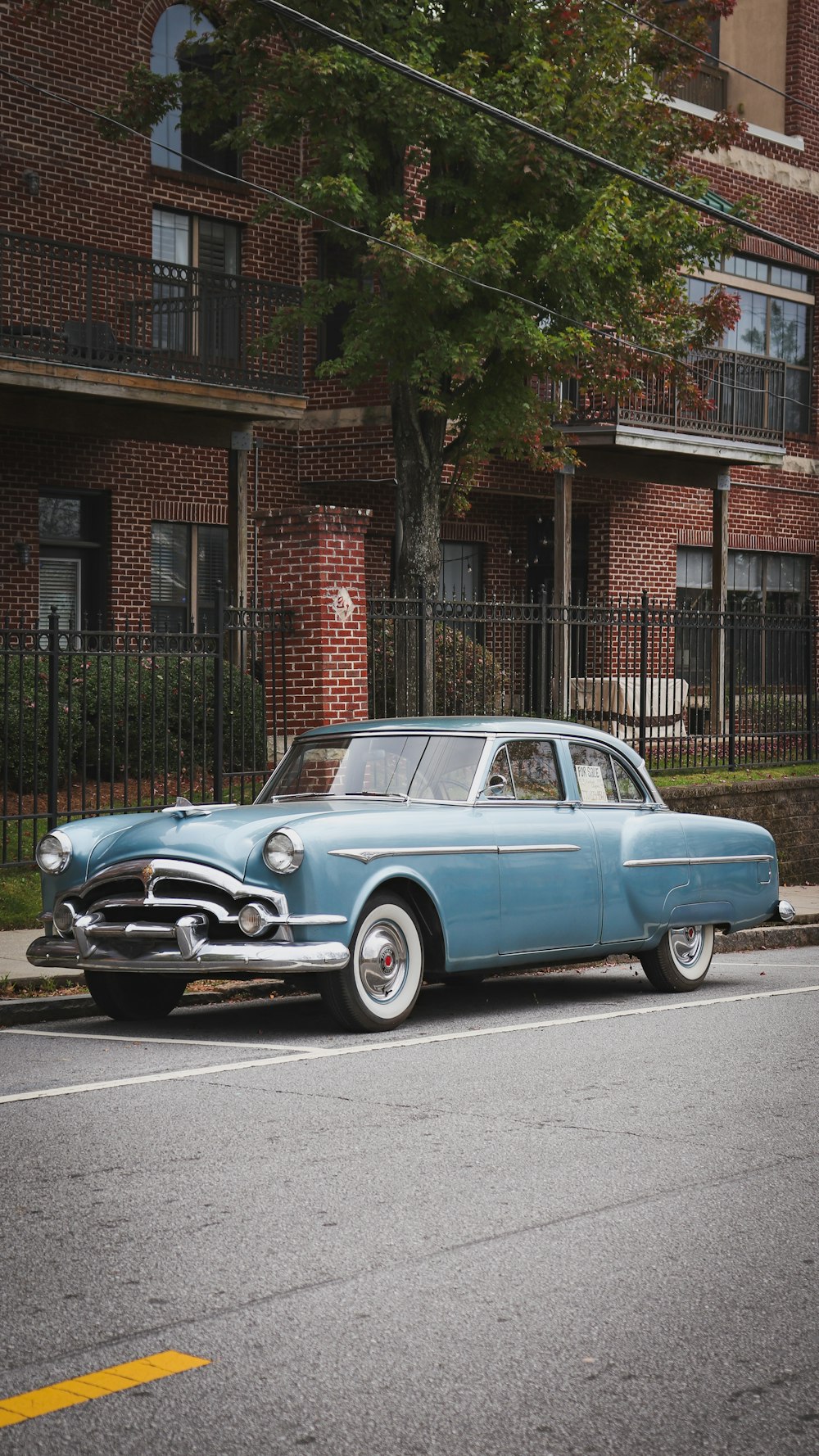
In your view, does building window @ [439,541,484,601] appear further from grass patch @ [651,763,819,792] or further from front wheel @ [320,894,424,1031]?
front wheel @ [320,894,424,1031]

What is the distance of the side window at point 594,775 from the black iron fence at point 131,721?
3.25 metres

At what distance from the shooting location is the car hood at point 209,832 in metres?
8.55

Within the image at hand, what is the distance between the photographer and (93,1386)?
4.00 meters

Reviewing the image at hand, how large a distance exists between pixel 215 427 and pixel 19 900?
9.15 m

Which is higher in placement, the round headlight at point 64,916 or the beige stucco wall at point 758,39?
the beige stucco wall at point 758,39

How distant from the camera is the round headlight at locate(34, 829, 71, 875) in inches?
359

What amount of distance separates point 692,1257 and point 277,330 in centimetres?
1535

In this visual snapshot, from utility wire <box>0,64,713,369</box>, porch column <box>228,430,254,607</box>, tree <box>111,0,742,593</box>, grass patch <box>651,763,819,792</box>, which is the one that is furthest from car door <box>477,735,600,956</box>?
porch column <box>228,430,254,607</box>

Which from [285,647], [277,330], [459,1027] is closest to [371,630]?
[285,647]

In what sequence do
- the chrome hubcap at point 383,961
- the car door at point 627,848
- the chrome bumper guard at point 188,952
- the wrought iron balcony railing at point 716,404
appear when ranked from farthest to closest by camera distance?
the wrought iron balcony railing at point 716,404, the car door at point 627,848, the chrome hubcap at point 383,961, the chrome bumper guard at point 188,952

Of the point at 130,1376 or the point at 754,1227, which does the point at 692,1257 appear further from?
the point at 130,1376

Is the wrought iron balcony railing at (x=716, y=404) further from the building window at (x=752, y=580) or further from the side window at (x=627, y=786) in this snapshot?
the side window at (x=627, y=786)

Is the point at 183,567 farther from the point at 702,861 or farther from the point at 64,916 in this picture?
the point at 64,916

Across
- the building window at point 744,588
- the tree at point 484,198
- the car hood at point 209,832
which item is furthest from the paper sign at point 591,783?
the building window at point 744,588
